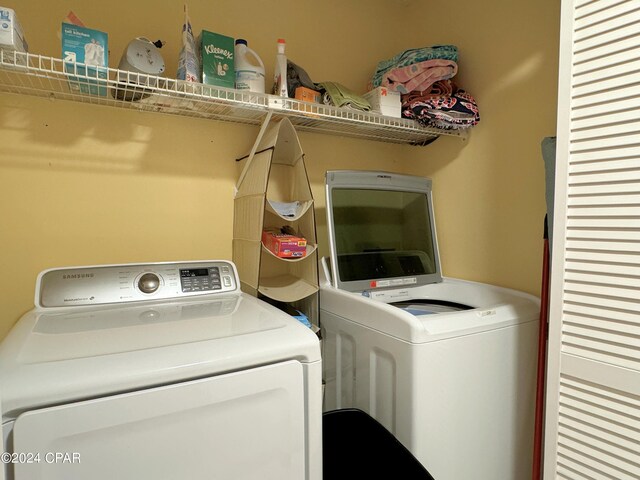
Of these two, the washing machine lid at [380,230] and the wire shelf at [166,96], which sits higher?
the wire shelf at [166,96]

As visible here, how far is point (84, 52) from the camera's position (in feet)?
3.84

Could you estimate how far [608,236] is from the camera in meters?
1.02

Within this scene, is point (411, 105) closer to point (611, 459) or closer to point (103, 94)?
point (103, 94)

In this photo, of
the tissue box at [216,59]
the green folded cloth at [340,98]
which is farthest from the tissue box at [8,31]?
the green folded cloth at [340,98]

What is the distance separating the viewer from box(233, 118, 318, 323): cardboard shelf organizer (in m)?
1.54

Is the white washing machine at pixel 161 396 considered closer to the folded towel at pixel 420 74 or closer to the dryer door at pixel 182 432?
the dryer door at pixel 182 432

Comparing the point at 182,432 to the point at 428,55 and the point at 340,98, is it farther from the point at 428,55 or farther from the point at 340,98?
the point at 428,55

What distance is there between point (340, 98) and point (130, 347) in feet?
4.29

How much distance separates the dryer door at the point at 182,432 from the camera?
719 mm

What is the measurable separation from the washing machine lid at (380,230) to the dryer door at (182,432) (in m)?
0.80

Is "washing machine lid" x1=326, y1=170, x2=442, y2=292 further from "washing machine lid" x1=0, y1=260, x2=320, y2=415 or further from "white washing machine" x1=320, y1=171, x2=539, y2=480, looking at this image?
"washing machine lid" x1=0, y1=260, x2=320, y2=415

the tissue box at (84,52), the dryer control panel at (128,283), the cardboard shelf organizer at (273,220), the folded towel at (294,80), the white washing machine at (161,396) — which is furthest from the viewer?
the folded towel at (294,80)

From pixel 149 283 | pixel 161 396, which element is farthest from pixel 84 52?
pixel 161 396

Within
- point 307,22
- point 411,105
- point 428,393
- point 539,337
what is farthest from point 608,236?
point 307,22
